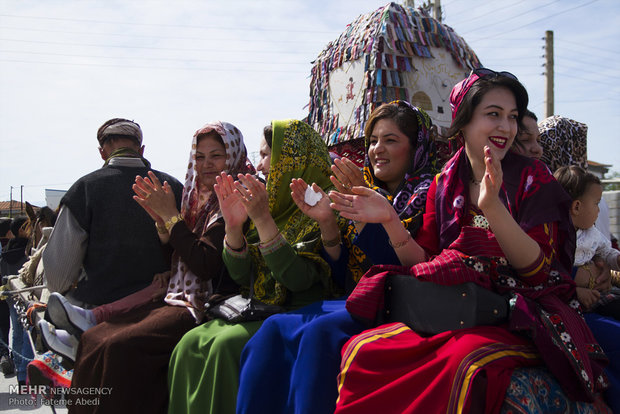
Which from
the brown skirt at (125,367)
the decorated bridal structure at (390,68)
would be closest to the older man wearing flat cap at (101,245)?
the brown skirt at (125,367)

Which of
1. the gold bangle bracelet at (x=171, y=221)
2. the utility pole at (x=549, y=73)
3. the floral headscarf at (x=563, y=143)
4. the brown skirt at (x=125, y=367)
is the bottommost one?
the brown skirt at (x=125, y=367)

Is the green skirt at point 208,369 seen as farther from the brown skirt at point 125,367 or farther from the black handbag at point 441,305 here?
the black handbag at point 441,305

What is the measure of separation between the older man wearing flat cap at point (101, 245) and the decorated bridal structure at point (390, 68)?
1.97 meters

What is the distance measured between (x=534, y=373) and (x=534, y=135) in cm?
164

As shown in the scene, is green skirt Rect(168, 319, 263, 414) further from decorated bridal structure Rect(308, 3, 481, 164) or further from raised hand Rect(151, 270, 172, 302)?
decorated bridal structure Rect(308, 3, 481, 164)

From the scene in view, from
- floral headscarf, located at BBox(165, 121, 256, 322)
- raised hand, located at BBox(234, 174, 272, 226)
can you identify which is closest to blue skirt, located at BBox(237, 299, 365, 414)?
raised hand, located at BBox(234, 174, 272, 226)

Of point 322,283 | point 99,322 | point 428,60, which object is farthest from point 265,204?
point 428,60

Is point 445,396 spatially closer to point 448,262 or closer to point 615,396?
point 448,262

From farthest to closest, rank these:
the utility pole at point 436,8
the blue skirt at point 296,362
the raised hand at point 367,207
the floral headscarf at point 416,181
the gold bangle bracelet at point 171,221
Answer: the utility pole at point 436,8 < the gold bangle bracelet at point 171,221 < the floral headscarf at point 416,181 < the raised hand at point 367,207 < the blue skirt at point 296,362

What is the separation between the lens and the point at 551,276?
6.18 feet

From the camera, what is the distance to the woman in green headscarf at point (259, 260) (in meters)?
2.37

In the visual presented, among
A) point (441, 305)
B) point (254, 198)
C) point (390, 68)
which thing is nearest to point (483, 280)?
point (441, 305)

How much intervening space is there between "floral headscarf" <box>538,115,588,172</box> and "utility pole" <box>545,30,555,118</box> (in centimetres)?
1193

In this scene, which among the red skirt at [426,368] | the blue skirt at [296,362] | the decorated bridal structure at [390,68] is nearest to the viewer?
the red skirt at [426,368]
